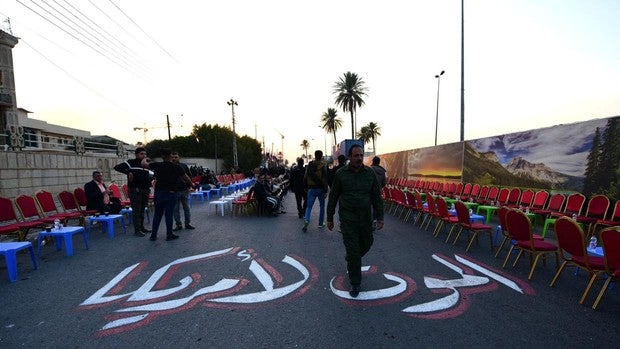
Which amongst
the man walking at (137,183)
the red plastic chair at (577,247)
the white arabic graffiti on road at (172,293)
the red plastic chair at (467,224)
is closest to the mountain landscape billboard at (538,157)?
the red plastic chair at (467,224)

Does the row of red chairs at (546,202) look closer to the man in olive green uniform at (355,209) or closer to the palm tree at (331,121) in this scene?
the man in olive green uniform at (355,209)

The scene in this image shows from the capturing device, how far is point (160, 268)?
15.4 ft

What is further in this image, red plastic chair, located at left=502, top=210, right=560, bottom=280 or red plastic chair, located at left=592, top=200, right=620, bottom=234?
red plastic chair, located at left=592, top=200, right=620, bottom=234

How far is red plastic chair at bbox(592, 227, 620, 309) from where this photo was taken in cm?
322

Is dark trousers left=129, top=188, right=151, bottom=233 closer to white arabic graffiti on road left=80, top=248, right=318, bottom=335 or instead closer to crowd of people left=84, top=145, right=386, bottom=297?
crowd of people left=84, top=145, right=386, bottom=297

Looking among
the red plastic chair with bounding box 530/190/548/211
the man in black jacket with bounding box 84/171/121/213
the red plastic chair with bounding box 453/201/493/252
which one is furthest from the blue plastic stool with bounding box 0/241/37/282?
the red plastic chair with bounding box 530/190/548/211

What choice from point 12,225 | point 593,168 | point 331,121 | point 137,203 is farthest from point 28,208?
point 331,121

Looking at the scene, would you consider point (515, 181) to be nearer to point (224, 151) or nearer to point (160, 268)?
point (160, 268)

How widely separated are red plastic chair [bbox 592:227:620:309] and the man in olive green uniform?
8.01 ft

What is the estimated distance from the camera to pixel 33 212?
262 inches

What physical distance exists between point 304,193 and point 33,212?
6.51m

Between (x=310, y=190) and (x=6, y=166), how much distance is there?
8278 millimetres

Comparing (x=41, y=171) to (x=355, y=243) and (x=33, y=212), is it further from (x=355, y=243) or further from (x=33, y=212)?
(x=355, y=243)

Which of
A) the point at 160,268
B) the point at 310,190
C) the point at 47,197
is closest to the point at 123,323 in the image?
the point at 160,268
